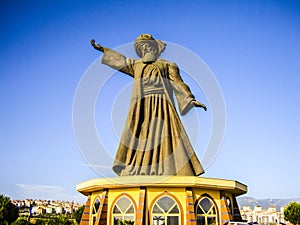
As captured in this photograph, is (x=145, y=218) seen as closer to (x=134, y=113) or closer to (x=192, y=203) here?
(x=192, y=203)

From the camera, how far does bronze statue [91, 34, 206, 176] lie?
17.6m

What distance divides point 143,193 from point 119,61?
330 inches

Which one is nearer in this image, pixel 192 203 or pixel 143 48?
pixel 192 203

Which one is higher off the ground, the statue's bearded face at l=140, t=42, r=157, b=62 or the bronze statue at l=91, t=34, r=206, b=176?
the statue's bearded face at l=140, t=42, r=157, b=62

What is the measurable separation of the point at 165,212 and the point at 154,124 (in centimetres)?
494

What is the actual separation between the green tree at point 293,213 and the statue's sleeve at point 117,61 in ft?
110

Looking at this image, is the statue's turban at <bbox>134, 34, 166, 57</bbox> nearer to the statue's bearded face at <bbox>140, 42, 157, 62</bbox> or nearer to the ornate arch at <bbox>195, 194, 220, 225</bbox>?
the statue's bearded face at <bbox>140, 42, 157, 62</bbox>

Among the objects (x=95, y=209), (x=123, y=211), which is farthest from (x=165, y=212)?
(x=95, y=209)

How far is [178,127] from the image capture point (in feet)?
60.8

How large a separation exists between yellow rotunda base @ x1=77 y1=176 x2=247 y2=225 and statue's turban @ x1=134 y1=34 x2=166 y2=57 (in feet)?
26.7

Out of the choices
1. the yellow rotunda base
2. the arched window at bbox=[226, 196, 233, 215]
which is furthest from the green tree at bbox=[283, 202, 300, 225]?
the yellow rotunda base

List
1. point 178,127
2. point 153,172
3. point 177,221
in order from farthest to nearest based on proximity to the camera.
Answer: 1. point 178,127
2. point 153,172
3. point 177,221

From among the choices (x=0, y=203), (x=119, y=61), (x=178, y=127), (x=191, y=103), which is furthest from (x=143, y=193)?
(x=0, y=203)

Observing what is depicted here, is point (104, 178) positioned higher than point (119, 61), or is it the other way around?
point (119, 61)
